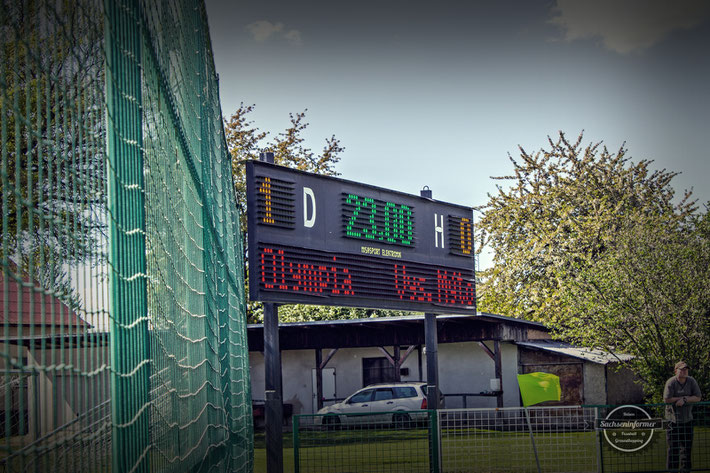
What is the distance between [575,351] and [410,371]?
19.8ft

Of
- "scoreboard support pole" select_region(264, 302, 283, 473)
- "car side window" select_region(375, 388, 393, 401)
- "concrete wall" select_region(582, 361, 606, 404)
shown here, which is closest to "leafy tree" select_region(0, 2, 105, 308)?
"scoreboard support pole" select_region(264, 302, 283, 473)

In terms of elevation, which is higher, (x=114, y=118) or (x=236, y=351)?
(x=114, y=118)

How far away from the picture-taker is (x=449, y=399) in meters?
27.4

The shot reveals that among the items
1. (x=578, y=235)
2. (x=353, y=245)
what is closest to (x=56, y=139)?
(x=353, y=245)

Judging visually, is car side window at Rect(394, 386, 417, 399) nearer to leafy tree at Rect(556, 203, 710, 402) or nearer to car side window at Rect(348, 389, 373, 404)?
car side window at Rect(348, 389, 373, 404)

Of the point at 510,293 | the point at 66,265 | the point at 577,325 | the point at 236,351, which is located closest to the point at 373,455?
the point at 236,351

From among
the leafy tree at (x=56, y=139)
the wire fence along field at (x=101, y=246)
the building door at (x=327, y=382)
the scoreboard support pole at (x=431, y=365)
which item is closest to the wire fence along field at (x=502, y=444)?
the scoreboard support pole at (x=431, y=365)

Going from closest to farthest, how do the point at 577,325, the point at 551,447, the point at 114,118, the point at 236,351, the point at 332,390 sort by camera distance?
1. the point at 114,118
2. the point at 236,351
3. the point at 551,447
4. the point at 577,325
5. the point at 332,390

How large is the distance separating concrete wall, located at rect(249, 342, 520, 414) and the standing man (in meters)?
14.8

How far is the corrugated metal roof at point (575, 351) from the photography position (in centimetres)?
2431

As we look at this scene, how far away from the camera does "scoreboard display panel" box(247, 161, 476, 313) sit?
37.5ft

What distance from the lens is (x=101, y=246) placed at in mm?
2639

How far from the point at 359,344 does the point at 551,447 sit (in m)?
15.9

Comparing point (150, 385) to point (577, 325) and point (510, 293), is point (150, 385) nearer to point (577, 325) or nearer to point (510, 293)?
point (577, 325)
